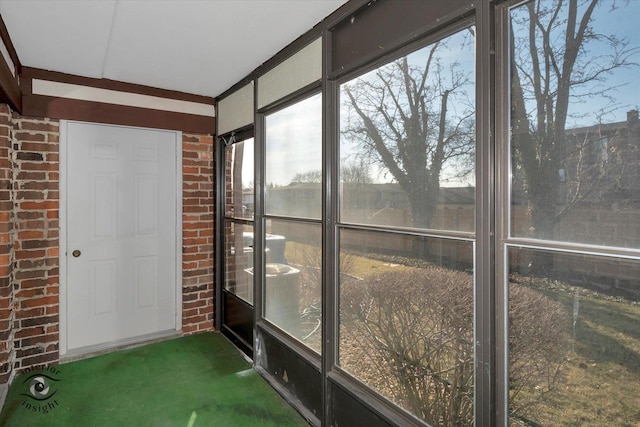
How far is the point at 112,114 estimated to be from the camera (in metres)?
3.41

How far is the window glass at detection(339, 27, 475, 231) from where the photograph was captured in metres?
1.57

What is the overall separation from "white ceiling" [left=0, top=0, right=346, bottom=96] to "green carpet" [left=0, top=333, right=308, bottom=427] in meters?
2.54

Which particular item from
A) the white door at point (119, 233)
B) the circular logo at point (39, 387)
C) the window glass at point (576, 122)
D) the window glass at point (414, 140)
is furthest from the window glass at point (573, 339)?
the white door at point (119, 233)

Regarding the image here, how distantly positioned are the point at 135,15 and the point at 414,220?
2.05 metres

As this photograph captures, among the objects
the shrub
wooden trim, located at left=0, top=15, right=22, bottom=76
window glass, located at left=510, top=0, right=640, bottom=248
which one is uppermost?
wooden trim, located at left=0, top=15, right=22, bottom=76

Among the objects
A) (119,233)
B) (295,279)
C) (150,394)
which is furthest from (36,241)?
(295,279)

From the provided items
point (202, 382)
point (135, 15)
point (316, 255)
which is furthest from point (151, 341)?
point (135, 15)

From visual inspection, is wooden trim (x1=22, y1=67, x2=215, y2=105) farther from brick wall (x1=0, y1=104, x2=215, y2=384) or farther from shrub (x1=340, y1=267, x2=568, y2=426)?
shrub (x1=340, y1=267, x2=568, y2=426)

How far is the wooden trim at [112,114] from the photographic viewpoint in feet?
10.2

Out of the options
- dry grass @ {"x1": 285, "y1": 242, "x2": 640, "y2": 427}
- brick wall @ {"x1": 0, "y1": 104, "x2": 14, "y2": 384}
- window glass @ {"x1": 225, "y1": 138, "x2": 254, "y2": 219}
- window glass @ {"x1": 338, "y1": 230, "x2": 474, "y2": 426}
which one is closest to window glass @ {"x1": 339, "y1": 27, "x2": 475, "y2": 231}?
window glass @ {"x1": 338, "y1": 230, "x2": 474, "y2": 426}

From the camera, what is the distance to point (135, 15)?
2234 mm

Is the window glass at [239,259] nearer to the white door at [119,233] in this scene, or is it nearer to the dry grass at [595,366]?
the white door at [119,233]

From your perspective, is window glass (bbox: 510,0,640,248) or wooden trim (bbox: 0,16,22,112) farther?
wooden trim (bbox: 0,16,22,112)

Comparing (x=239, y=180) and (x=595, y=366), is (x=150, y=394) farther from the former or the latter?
Answer: (x=595, y=366)
